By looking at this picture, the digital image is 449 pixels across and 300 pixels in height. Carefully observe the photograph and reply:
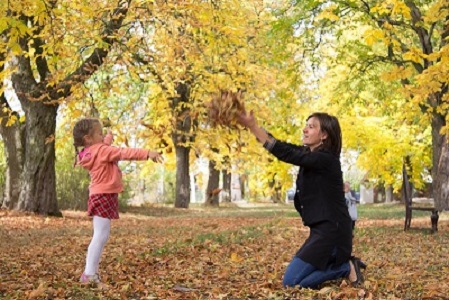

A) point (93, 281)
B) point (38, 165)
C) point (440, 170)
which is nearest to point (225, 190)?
point (440, 170)

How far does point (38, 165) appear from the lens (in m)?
18.1

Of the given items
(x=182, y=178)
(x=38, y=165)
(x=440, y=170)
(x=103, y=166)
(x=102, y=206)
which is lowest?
(x=102, y=206)

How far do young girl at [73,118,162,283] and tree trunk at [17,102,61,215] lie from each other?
1157cm

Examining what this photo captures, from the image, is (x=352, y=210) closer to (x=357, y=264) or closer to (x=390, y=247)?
(x=390, y=247)

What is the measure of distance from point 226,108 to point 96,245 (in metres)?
2.08

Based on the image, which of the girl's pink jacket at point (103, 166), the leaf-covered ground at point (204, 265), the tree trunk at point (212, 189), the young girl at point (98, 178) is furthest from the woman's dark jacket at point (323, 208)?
the tree trunk at point (212, 189)

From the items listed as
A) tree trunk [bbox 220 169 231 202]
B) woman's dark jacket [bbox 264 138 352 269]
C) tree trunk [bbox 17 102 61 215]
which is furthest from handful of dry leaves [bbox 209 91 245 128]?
tree trunk [bbox 220 169 231 202]

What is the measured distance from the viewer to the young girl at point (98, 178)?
21.5 feet

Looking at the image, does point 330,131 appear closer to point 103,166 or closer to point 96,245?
point 103,166

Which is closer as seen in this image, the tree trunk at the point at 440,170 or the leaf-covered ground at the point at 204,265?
the leaf-covered ground at the point at 204,265

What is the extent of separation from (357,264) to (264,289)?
95cm

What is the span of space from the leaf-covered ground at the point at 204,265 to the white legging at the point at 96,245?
0.72ft

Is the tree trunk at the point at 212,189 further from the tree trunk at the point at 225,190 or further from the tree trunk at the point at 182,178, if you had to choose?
the tree trunk at the point at 225,190

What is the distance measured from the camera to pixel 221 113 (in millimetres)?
5645
